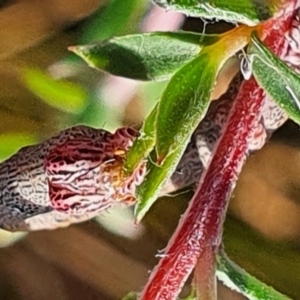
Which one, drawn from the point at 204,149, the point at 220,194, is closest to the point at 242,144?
the point at 220,194

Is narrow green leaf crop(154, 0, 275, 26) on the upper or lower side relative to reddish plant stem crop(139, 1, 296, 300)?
upper

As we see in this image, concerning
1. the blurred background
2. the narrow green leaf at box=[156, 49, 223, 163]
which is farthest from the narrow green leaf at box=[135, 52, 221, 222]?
the blurred background

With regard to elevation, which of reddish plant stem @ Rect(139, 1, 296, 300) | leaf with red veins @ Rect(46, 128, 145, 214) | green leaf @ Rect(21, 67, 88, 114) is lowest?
green leaf @ Rect(21, 67, 88, 114)

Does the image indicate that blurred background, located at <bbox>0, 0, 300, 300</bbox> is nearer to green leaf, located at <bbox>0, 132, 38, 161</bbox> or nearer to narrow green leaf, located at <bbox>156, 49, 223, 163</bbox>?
green leaf, located at <bbox>0, 132, 38, 161</bbox>

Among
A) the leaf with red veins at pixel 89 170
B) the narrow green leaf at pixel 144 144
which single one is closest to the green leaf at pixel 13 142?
the leaf with red veins at pixel 89 170

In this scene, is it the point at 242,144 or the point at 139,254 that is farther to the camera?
the point at 139,254

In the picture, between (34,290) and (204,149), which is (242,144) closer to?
(204,149)
